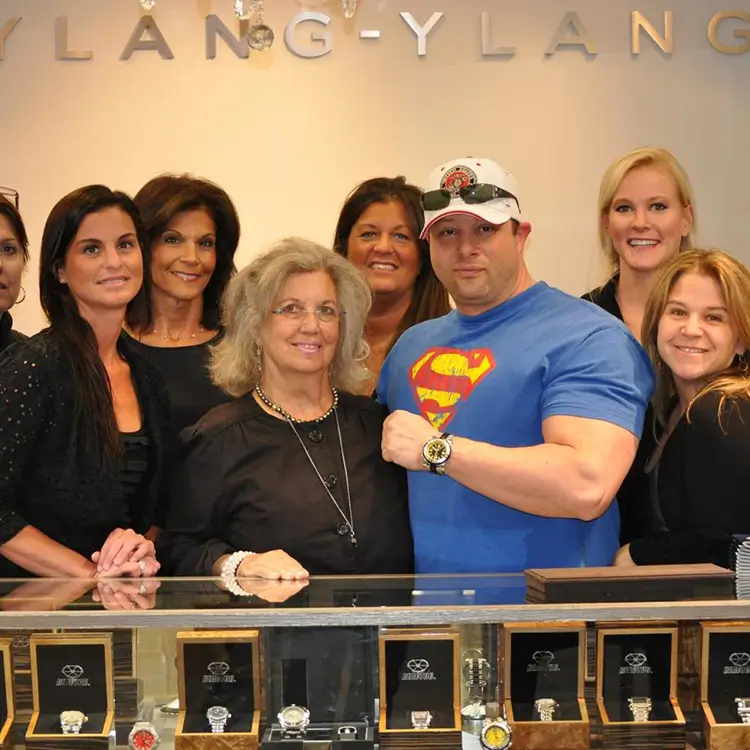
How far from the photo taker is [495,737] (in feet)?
5.96

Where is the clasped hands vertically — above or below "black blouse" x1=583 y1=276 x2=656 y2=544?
below

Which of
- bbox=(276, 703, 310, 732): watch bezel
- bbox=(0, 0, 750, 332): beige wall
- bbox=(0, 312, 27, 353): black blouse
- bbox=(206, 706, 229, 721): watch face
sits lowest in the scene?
bbox=(276, 703, 310, 732): watch bezel

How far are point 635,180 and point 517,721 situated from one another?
95.1 inches

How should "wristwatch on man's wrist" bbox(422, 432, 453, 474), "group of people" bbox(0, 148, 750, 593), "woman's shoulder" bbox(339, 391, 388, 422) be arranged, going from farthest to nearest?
"woman's shoulder" bbox(339, 391, 388, 422) → "group of people" bbox(0, 148, 750, 593) → "wristwatch on man's wrist" bbox(422, 432, 453, 474)

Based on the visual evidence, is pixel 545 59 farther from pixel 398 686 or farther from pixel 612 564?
pixel 398 686

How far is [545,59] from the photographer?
16.1 ft

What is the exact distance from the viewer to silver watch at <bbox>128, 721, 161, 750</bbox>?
183 centimetres

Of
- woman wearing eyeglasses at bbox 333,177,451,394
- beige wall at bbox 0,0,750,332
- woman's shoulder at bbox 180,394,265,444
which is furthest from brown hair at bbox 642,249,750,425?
beige wall at bbox 0,0,750,332

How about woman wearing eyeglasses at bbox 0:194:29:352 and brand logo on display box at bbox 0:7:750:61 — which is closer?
woman wearing eyeglasses at bbox 0:194:29:352

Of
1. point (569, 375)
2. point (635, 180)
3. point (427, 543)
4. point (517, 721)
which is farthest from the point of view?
point (635, 180)

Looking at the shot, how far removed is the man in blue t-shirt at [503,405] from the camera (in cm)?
236

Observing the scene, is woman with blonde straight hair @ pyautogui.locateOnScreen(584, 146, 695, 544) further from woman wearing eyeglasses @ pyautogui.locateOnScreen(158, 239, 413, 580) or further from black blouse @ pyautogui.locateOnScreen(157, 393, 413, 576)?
black blouse @ pyautogui.locateOnScreen(157, 393, 413, 576)

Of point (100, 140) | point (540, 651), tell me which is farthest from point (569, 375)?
point (100, 140)

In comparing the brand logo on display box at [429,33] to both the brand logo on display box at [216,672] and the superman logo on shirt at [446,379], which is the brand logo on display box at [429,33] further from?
the brand logo on display box at [216,672]
